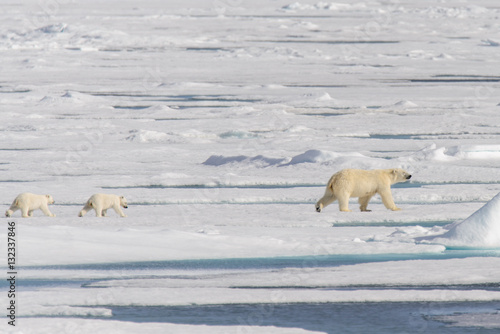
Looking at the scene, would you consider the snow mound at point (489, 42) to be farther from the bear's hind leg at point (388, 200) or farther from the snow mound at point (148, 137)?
the bear's hind leg at point (388, 200)

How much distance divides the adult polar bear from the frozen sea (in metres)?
0.15

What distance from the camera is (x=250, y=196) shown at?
8.93 meters

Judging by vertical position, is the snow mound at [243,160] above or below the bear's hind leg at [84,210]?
below

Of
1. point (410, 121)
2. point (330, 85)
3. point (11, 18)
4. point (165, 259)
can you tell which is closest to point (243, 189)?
point (165, 259)

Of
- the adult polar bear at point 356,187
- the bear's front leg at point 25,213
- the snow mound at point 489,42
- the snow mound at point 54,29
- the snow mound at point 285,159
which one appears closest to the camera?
the bear's front leg at point 25,213

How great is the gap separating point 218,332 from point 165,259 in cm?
178

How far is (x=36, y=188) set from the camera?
944 centimetres

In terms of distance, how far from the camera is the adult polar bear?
795 cm

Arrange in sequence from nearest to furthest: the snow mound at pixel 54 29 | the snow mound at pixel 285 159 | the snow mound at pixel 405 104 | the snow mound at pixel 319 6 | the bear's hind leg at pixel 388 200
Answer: the bear's hind leg at pixel 388 200
the snow mound at pixel 285 159
the snow mound at pixel 405 104
the snow mound at pixel 54 29
the snow mound at pixel 319 6

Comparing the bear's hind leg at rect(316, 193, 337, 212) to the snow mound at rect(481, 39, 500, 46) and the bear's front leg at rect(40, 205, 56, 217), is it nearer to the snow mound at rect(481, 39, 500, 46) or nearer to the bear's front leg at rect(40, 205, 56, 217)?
the bear's front leg at rect(40, 205, 56, 217)

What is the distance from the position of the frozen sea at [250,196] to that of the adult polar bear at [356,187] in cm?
15

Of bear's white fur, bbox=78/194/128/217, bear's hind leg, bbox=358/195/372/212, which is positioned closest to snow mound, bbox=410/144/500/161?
bear's hind leg, bbox=358/195/372/212

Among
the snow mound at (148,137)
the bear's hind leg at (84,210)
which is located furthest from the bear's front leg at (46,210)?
the snow mound at (148,137)

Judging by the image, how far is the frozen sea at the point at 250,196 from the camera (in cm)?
503
